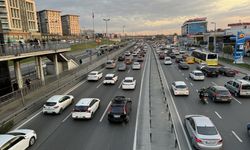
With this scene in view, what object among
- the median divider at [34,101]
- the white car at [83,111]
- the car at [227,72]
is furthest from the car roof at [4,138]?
the car at [227,72]

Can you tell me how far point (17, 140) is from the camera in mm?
12461

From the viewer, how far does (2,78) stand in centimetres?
2594

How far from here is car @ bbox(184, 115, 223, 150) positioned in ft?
39.1

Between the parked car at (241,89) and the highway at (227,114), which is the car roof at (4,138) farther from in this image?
the parked car at (241,89)

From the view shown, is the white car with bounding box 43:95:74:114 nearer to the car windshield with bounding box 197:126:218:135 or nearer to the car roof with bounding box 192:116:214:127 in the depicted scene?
the car roof with bounding box 192:116:214:127

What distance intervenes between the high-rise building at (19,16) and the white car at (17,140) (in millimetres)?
80363

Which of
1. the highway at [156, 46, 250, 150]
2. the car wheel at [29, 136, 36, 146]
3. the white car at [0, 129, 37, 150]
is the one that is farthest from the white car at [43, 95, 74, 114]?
the highway at [156, 46, 250, 150]

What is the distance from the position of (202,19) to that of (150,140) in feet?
626

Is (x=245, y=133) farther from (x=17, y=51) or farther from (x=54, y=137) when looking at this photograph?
(x=17, y=51)

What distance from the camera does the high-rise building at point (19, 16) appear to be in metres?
90.2

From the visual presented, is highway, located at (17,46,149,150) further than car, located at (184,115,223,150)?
Yes

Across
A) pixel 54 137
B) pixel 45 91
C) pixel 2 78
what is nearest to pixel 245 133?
pixel 54 137

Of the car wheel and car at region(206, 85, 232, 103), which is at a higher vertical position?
car at region(206, 85, 232, 103)

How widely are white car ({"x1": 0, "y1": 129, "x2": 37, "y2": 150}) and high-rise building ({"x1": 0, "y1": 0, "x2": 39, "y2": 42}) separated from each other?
264ft
